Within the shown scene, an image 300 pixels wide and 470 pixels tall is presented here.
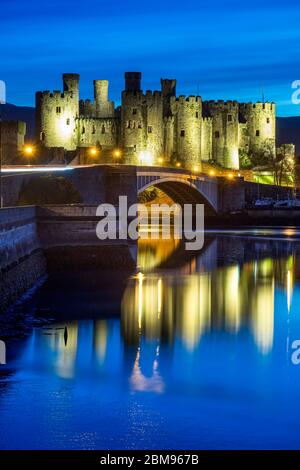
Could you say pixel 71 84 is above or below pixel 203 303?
above

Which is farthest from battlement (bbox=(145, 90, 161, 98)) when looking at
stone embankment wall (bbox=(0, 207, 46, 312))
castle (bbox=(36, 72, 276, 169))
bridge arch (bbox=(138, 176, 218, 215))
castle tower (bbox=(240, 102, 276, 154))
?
stone embankment wall (bbox=(0, 207, 46, 312))

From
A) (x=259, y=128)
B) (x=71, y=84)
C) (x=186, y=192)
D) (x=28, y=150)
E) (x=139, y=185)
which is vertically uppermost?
(x=71, y=84)

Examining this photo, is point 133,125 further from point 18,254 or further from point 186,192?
point 18,254

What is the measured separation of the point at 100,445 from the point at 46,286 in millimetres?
12038

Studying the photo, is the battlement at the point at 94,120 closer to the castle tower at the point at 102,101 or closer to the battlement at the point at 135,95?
the battlement at the point at 135,95

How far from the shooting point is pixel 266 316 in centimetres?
2092

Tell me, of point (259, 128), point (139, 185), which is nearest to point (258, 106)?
point (259, 128)

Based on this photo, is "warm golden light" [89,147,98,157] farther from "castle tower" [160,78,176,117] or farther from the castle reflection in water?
the castle reflection in water

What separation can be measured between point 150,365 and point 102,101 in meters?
45.1

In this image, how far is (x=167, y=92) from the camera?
59.0 m

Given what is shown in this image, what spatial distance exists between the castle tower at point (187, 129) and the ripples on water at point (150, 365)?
31617mm

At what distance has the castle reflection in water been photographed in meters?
17.2

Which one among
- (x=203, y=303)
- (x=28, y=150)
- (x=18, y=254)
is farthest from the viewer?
(x=28, y=150)

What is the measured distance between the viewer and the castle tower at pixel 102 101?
59.6 metres
